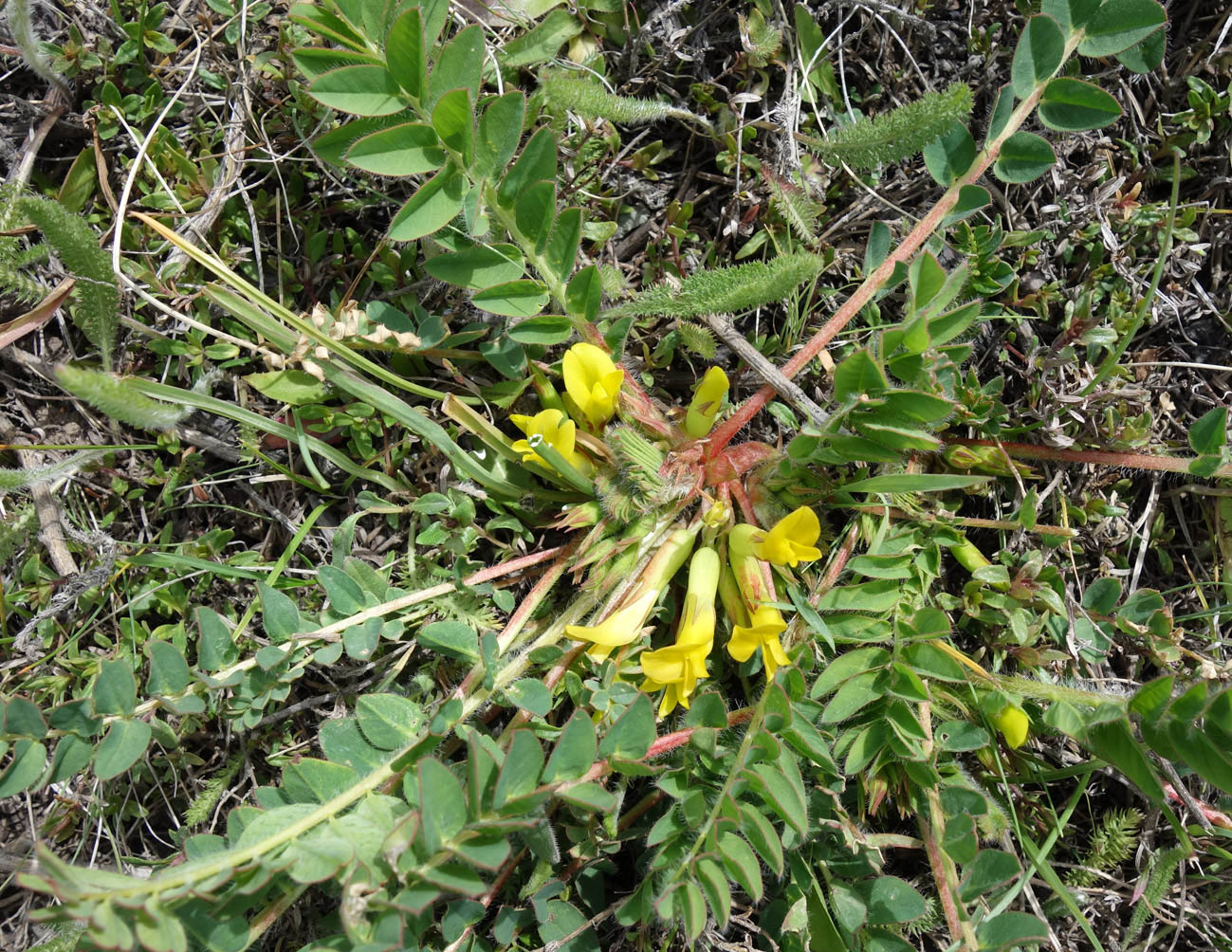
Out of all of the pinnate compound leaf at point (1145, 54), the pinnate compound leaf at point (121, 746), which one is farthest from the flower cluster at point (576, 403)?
the pinnate compound leaf at point (1145, 54)

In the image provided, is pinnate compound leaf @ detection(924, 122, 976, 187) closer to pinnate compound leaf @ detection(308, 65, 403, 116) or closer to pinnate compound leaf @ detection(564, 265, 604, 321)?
pinnate compound leaf @ detection(564, 265, 604, 321)

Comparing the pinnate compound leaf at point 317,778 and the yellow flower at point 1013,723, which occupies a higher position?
the pinnate compound leaf at point 317,778

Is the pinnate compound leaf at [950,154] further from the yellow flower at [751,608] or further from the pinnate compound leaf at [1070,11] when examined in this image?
the yellow flower at [751,608]

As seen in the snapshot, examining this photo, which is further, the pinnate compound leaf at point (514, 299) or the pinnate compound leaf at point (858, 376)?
the pinnate compound leaf at point (514, 299)

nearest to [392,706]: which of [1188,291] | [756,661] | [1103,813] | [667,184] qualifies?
[756,661]

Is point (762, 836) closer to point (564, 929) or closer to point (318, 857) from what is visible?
point (564, 929)

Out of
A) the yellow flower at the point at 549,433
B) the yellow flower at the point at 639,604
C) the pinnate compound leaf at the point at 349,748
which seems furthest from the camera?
the yellow flower at the point at 549,433

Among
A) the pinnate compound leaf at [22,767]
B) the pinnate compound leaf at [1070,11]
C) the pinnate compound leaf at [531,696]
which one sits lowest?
the pinnate compound leaf at [531,696]

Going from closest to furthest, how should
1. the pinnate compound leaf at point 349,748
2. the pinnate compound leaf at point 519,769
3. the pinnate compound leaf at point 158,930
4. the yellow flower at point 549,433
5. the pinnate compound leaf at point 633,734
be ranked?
1. the pinnate compound leaf at point 158,930
2. the pinnate compound leaf at point 519,769
3. the pinnate compound leaf at point 633,734
4. the pinnate compound leaf at point 349,748
5. the yellow flower at point 549,433
